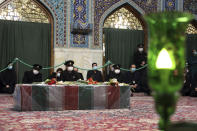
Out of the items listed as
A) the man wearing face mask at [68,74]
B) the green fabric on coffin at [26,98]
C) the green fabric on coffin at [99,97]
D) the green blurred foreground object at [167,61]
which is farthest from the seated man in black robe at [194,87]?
the green blurred foreground object at [167,61]

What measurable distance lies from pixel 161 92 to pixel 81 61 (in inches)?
294

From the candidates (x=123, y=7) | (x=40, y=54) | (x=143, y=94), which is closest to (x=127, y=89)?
(x=143, y=94)

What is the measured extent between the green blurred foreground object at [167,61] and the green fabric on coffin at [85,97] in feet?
12.3

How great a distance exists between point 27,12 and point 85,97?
4.24 metres

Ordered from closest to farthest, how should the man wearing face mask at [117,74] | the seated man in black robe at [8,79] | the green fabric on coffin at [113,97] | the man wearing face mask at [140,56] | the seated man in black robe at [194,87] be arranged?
the green fabric on coffin at [113,97], the seated man in black robe at [8,79], the man wearing face mask at [117,74], the seated man in black robe at [194,87], the man wearing face mask at [140,56]

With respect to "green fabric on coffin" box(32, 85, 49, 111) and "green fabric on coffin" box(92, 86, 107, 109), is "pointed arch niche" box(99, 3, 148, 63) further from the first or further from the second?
"green fabric on coffin" box(32, 85, 49, 111)

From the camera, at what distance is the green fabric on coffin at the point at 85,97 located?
14.5 ft

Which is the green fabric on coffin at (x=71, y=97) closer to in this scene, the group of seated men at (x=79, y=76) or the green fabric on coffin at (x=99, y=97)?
the green fabric on coffin at (x=99, y=97)

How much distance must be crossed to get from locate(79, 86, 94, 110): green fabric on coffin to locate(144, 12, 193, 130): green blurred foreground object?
148 inches

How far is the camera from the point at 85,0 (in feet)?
26.7

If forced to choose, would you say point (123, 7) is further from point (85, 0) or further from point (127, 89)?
point (127, 89)

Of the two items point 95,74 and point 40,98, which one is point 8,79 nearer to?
point 95,74

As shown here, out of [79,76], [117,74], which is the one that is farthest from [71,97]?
[117,74]

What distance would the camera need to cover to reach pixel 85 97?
444cm
